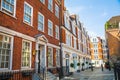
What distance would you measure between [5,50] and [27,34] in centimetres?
311

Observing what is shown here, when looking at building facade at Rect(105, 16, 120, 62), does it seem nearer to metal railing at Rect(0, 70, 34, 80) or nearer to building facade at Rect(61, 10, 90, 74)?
building facade at Rect(61, 10, 90, 74)

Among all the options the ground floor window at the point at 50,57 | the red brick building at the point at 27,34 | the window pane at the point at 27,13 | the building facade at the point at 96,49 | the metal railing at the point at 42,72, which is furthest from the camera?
the building facade at the point at 96,49

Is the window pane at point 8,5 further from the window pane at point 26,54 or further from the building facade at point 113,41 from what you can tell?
the building facade at point 113,41

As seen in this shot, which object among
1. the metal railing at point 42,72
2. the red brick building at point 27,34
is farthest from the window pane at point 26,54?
the metal railing at point 42,72

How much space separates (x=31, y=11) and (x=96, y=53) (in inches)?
2527

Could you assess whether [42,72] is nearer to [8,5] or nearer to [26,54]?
[26,54]

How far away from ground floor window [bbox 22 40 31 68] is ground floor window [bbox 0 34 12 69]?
72.1 inches

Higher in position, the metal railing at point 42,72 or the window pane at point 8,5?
the window pane at point 8,5

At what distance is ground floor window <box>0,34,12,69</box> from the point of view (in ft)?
33.3

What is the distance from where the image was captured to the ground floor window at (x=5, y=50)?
400 inches

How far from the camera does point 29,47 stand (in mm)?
13500

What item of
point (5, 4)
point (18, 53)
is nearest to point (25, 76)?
point (18, 53)

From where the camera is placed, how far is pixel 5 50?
34.4 ft

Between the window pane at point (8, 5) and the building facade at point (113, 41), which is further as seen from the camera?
the building facade at point (113, 41)
